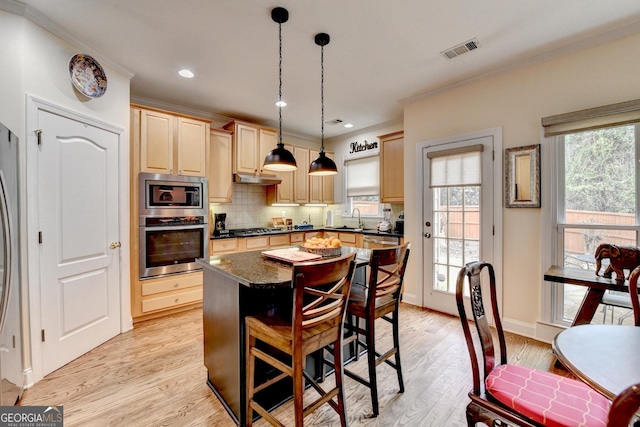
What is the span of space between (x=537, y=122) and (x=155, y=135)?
4012 mm

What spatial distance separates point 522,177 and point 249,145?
11.3 feet

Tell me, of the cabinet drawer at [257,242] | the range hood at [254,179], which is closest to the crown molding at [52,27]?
the range hood at [254,179]

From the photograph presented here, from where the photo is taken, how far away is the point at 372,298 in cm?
175

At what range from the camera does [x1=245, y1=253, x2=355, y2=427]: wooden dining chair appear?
132cm

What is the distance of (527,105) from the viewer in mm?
2770

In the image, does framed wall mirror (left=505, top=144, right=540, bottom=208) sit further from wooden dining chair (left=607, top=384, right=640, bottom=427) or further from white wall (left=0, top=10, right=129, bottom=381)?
white wall (left=0, top=10, right=129, bottom=381)

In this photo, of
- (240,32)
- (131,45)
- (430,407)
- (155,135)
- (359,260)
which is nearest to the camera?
(430,407)

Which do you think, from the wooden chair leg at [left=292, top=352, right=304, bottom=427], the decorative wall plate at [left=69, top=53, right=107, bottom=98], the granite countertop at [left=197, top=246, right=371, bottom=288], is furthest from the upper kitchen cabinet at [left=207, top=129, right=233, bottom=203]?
the wooden chair leg at [left=292, top=352, right=304, bottom=427]

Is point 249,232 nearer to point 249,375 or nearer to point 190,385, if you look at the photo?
point 190,385

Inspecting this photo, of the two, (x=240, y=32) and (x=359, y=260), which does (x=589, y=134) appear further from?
(x=240, y=32)

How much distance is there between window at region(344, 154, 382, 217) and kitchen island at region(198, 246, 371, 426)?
3.08 m

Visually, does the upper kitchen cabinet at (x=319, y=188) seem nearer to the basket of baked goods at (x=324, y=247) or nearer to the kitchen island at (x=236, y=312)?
the basket of baked goods at (x=324, y=247)

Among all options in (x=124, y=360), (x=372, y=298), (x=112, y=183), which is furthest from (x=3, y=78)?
(x=372, y=298)

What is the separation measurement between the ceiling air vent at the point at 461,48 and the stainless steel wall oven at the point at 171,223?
9.93ft
